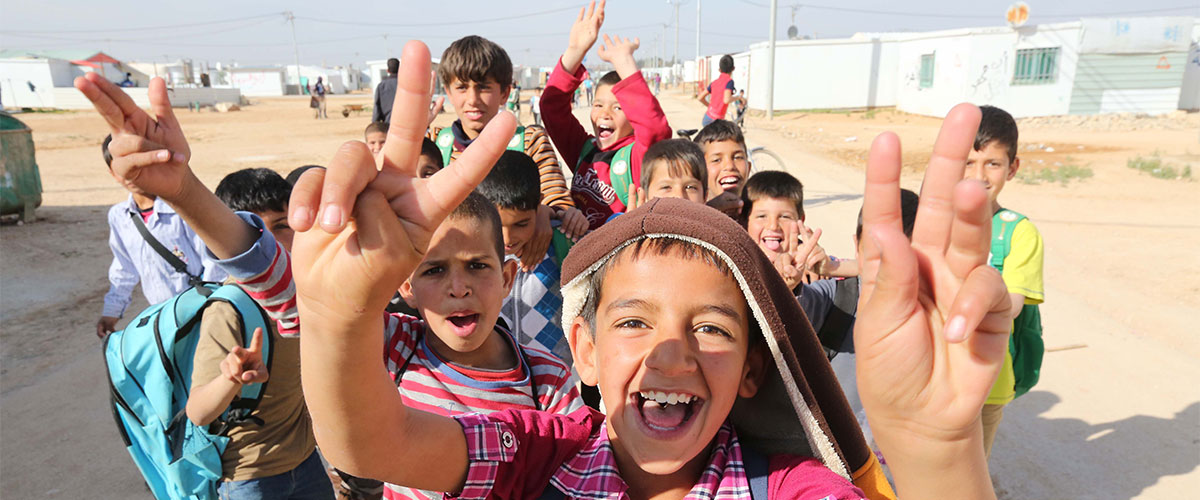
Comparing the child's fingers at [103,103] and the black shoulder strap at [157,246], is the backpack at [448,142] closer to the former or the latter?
the black shoulder strap at [157,246]

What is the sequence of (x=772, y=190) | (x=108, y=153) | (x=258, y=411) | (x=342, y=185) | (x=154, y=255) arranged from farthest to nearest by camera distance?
(x=154, y=255) → (x=772, y=190) → (x=258, y=411) → (x=108, y=153) → (x=342, y=185)

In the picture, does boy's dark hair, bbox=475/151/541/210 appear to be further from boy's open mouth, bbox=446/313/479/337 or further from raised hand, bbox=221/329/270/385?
raised hand, bbox=221/329/270/385

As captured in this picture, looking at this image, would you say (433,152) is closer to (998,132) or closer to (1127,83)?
(998,132)

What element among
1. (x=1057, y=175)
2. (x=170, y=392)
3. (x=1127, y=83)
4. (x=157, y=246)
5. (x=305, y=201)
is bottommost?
(x=1057, y=175)

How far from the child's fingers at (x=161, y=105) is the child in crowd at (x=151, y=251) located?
1.33 m

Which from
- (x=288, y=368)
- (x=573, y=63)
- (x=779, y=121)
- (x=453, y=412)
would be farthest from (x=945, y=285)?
(x=779, y=121)

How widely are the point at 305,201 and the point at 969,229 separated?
0.93m

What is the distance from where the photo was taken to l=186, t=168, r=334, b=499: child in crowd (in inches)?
74.4

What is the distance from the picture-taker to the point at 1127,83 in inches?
925

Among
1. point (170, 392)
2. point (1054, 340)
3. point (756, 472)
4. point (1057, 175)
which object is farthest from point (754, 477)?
point (1057, 175)

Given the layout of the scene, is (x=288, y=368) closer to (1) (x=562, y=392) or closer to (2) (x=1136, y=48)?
(1) (x=562, y=392)

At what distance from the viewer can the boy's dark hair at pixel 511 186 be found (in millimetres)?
2502

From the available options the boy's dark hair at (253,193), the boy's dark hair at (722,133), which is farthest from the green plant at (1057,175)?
the boy's dark hair at (253,193)

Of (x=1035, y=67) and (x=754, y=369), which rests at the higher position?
(x=1035, y=67)
